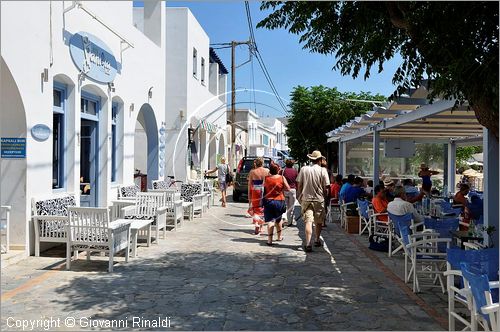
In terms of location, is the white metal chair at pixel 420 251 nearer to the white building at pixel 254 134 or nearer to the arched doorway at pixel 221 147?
the arched doorway at pixel 221 147

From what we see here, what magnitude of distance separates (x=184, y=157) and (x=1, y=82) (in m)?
10.3

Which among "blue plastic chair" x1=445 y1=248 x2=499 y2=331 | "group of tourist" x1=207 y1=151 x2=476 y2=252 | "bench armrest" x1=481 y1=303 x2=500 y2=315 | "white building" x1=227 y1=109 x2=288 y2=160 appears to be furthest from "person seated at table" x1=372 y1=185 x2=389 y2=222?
"white building" x1=227 y1=109 x2=288 y2=160

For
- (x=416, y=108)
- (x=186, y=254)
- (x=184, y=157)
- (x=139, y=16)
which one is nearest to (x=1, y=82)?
(x=186, y=254)

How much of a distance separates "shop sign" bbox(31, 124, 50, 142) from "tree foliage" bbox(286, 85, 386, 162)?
67.9 feet

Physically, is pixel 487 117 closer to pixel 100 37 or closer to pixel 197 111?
pixel 100 37

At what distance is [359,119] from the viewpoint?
39.3 ft

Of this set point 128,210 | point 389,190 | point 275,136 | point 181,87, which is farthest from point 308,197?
point 275,136

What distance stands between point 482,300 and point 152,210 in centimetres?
700

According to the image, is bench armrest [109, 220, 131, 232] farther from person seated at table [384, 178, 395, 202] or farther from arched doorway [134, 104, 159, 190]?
arched doorway [134, 104, 159, 190]

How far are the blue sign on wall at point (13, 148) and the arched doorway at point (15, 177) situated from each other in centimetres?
2

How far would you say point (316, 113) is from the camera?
27.2 metres

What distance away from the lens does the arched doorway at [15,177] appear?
673 centimetres

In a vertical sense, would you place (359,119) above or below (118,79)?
below

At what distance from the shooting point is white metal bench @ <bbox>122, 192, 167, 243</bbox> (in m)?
8.80
